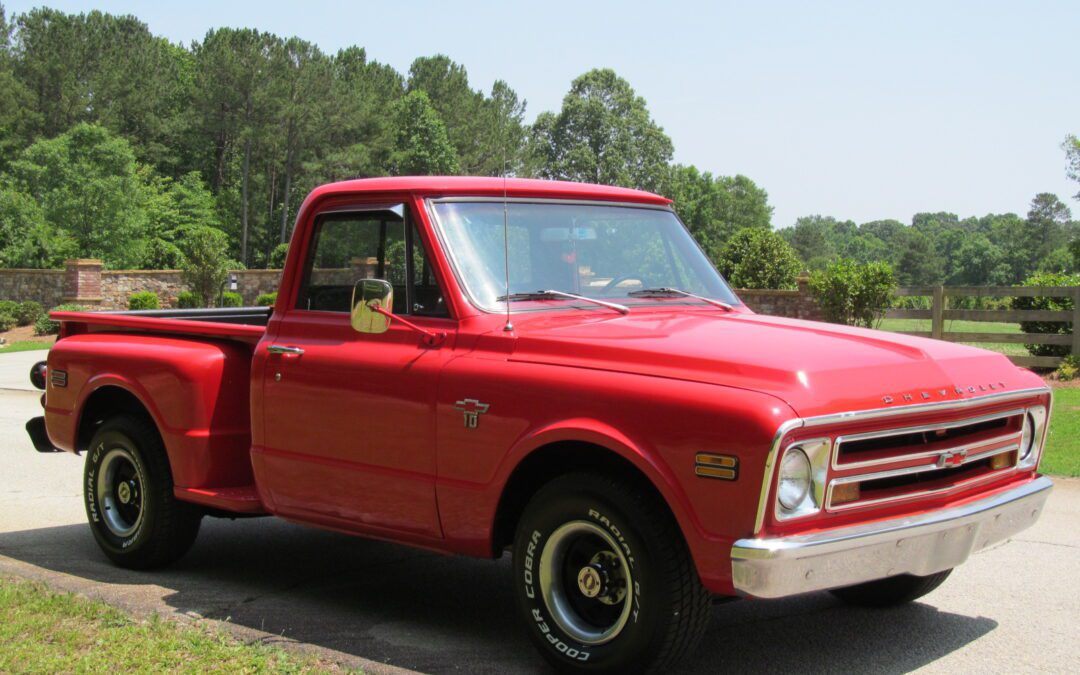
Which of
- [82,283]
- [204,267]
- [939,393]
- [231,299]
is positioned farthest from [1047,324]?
[82,283]

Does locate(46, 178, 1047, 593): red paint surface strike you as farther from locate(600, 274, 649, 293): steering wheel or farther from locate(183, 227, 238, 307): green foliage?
locate(183, 227, 238, 307): green foliage

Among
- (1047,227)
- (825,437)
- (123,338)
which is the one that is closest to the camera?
(825,437)

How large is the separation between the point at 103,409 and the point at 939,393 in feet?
15.7

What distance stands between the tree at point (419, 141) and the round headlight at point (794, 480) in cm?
7503

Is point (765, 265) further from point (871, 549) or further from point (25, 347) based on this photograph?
point (871, 549)

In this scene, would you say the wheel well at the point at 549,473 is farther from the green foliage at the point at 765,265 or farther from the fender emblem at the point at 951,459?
the green foliage at the point at 765,265

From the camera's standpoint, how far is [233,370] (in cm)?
628

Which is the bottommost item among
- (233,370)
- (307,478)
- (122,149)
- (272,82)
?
(307,478)

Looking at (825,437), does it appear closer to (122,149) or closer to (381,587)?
(381,587)

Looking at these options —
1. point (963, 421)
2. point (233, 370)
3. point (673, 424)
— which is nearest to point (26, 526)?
point (233, 370)

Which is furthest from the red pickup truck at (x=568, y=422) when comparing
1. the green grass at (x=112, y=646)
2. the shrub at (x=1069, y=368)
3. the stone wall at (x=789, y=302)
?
the stone wall at (x=789, y=302)

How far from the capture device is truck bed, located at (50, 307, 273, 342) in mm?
6324

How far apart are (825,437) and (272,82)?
68289mm

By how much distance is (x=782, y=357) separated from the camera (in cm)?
443
